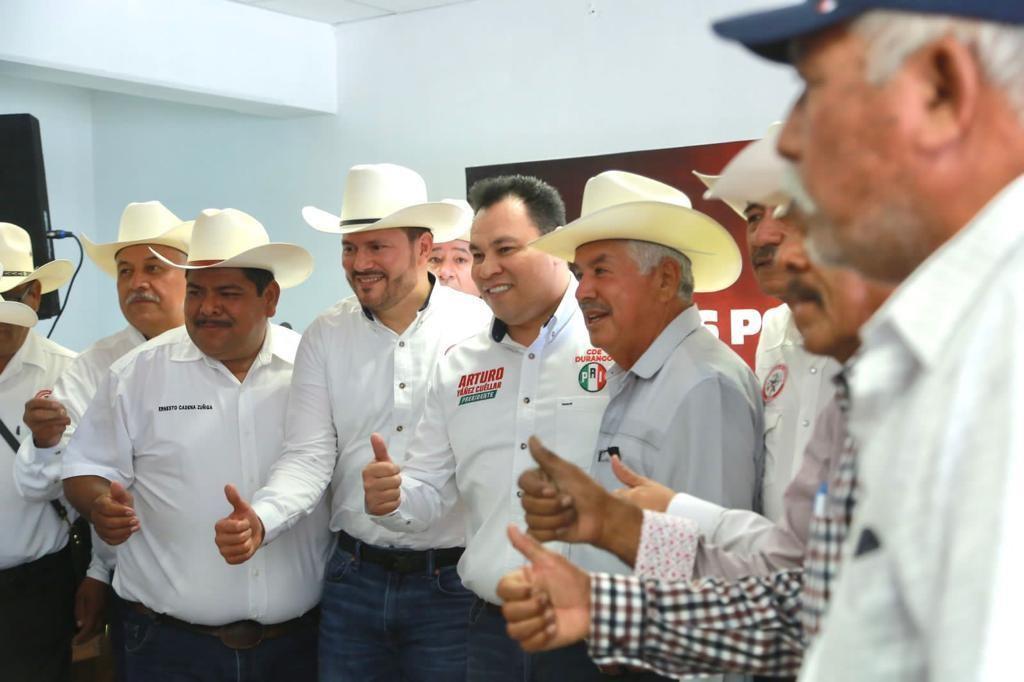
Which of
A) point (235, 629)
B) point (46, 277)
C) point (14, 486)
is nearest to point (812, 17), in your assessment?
point (235, 629)

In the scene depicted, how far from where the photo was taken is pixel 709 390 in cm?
261

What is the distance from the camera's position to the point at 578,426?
3025 millimetres

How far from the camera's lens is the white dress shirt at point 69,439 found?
3752mm

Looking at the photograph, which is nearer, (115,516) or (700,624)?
(700,624)

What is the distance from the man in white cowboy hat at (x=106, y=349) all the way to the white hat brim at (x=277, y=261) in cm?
58

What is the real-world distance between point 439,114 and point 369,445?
13.3ft

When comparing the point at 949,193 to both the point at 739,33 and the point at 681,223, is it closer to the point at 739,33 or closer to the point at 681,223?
the point at 739,33

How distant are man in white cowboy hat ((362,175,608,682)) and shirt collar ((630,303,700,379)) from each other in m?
0.32

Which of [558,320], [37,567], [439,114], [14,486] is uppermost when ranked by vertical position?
[439,114]

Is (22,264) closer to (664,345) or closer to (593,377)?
(593,377)

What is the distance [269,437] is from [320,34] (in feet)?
15.2

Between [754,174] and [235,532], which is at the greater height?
[754,174]

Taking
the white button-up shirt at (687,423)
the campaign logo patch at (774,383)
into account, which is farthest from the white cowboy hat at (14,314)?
the campaign logo patch at (774,383)

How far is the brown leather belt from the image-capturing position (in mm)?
3471
